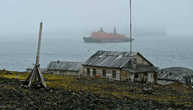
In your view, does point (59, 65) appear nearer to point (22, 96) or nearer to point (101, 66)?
point (101, 66)

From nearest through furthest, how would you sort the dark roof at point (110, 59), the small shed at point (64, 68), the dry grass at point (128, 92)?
the dry grass at point (128, 92) < the dark roof at point (110, 59) < the small shed at point (64, 68)

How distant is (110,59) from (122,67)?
3.74m

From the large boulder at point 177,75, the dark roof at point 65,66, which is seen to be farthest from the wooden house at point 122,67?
the dark roof at point 65,66

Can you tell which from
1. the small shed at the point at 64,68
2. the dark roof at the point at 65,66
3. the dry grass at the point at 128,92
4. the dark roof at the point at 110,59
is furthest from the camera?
the dark roof at the point at 65,66

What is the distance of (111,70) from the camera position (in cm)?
4331

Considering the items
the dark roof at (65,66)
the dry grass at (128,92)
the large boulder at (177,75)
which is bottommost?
the dry grass at (128,92)

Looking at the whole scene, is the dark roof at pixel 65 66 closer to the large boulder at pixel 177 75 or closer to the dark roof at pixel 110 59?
the dark roof at pixel 110 59

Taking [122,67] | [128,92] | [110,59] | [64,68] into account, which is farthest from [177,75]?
[128,92]

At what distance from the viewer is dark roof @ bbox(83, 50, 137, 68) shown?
43062mm

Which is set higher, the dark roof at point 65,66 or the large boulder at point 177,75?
the dark roof at point 65,66

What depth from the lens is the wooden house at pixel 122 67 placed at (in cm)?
4203

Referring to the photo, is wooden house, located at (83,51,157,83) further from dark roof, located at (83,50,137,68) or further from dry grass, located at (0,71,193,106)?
dry grass, located at (0,71,193,106)

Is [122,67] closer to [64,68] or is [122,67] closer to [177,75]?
[177,75]

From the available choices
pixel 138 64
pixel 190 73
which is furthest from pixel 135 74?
pixel 190 73
